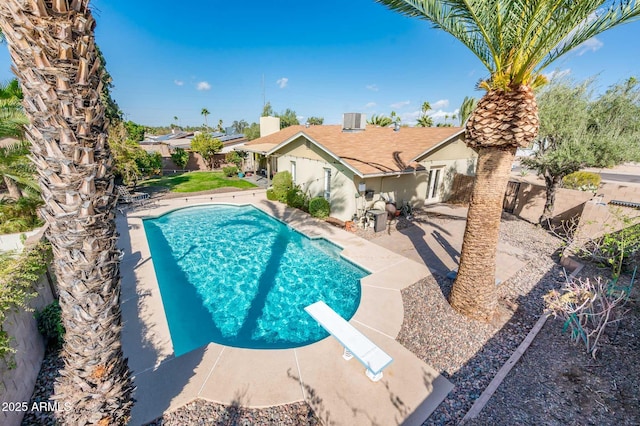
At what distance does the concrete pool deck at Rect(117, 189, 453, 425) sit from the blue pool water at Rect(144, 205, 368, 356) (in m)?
0.93

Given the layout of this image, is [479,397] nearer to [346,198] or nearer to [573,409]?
[573,409]

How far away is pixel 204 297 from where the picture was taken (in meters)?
9.31

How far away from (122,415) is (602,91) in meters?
19.5

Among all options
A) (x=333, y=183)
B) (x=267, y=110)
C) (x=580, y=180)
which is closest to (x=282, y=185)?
(x=333, y=183)

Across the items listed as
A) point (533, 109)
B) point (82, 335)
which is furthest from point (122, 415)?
point (533, 109)

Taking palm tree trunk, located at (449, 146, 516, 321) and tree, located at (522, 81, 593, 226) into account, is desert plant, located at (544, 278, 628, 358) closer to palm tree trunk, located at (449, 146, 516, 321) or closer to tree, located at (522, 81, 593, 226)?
palm tree trunk, located at (449, 146, 516, 321)

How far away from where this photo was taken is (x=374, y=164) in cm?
1415

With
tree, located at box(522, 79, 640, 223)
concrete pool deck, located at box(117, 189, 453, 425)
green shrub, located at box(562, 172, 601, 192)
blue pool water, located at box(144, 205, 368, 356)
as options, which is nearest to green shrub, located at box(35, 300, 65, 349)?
concrete pool deck, located at box(117, 189, 453, 425)

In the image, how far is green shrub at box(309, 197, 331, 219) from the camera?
50.8 ft

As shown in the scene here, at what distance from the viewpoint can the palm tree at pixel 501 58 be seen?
5.11 metres

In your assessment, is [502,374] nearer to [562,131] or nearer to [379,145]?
[562,131]

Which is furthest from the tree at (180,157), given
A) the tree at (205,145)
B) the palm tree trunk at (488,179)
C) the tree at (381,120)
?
the palm tree trunk at (488,179)

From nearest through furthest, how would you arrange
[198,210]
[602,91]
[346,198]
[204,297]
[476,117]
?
[476,117] → [204,297] → [602,91] → [346,198] → [198,210]

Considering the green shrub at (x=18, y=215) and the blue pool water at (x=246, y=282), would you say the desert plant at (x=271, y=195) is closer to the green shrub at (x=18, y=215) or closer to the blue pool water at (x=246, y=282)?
the blue pool water at (x=246, y=282)
